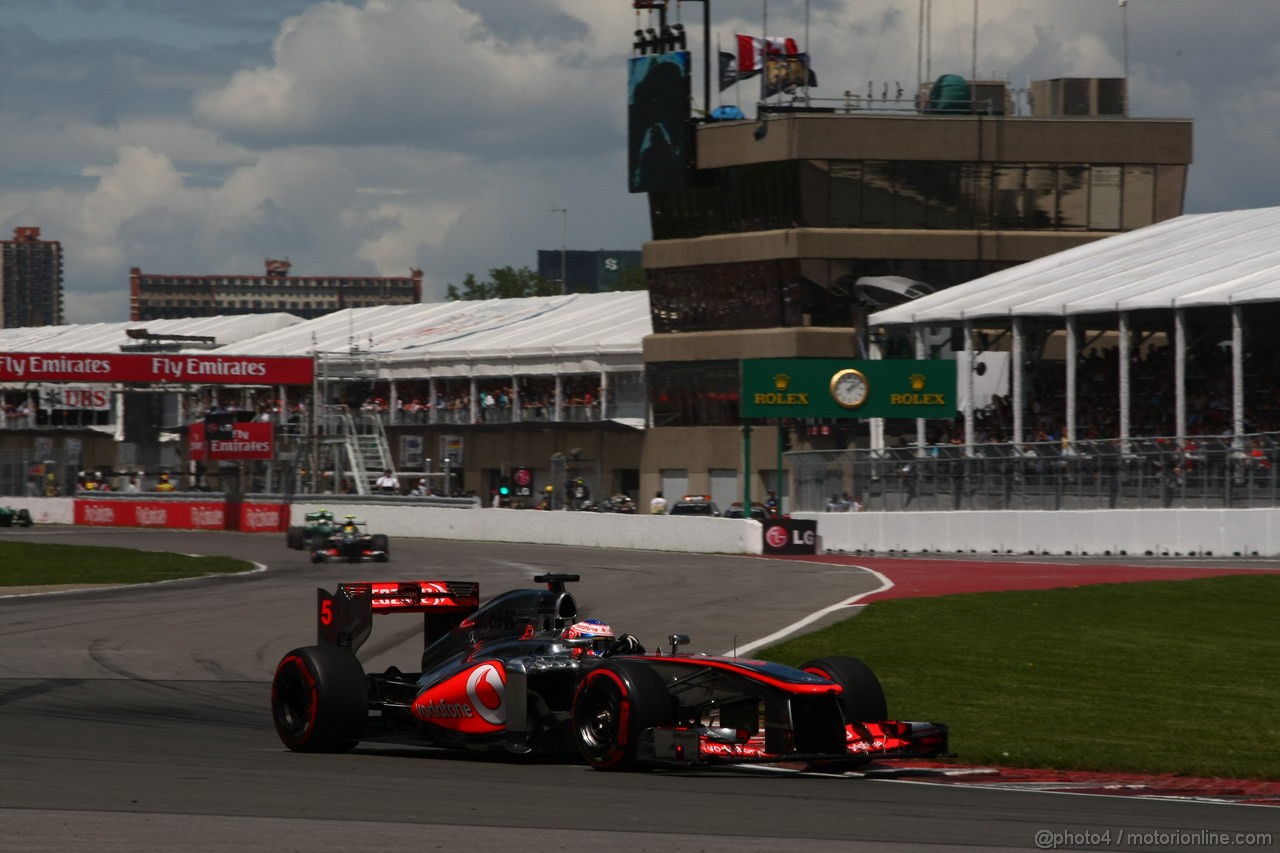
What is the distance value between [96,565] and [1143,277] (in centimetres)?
2616

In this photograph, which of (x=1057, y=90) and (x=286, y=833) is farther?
(x=1057, y=90)

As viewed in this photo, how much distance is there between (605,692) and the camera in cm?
1063

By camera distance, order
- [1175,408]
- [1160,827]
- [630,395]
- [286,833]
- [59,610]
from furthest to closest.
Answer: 1. [630,395]
2. [1175,408]
3. [59,610]
4. [1160,827]
5. [286,833]

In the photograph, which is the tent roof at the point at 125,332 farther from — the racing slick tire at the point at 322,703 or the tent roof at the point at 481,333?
the racing slick tire at the point at 322,703

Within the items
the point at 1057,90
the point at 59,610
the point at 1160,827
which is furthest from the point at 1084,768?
the point at 1057,90

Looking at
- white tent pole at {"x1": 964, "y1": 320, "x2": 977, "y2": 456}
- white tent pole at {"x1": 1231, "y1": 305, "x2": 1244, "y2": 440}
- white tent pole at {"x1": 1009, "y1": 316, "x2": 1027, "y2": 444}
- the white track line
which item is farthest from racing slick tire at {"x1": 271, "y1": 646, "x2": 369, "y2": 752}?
white tent pole at {"x1": 964, "y1": 320, "x2": 977, "y2": 456}

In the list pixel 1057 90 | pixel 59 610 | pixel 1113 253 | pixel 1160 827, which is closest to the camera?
pixel 1160 827

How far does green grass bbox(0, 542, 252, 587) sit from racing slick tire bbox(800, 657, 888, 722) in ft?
71.8

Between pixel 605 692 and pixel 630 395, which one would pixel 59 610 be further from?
pixel 630 395

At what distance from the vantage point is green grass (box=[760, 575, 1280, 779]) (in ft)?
41.3

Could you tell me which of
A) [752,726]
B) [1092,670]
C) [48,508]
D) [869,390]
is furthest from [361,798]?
[48,508]

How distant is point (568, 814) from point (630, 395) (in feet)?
190

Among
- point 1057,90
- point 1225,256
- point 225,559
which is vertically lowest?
point 225,559

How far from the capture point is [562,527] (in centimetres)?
4644
